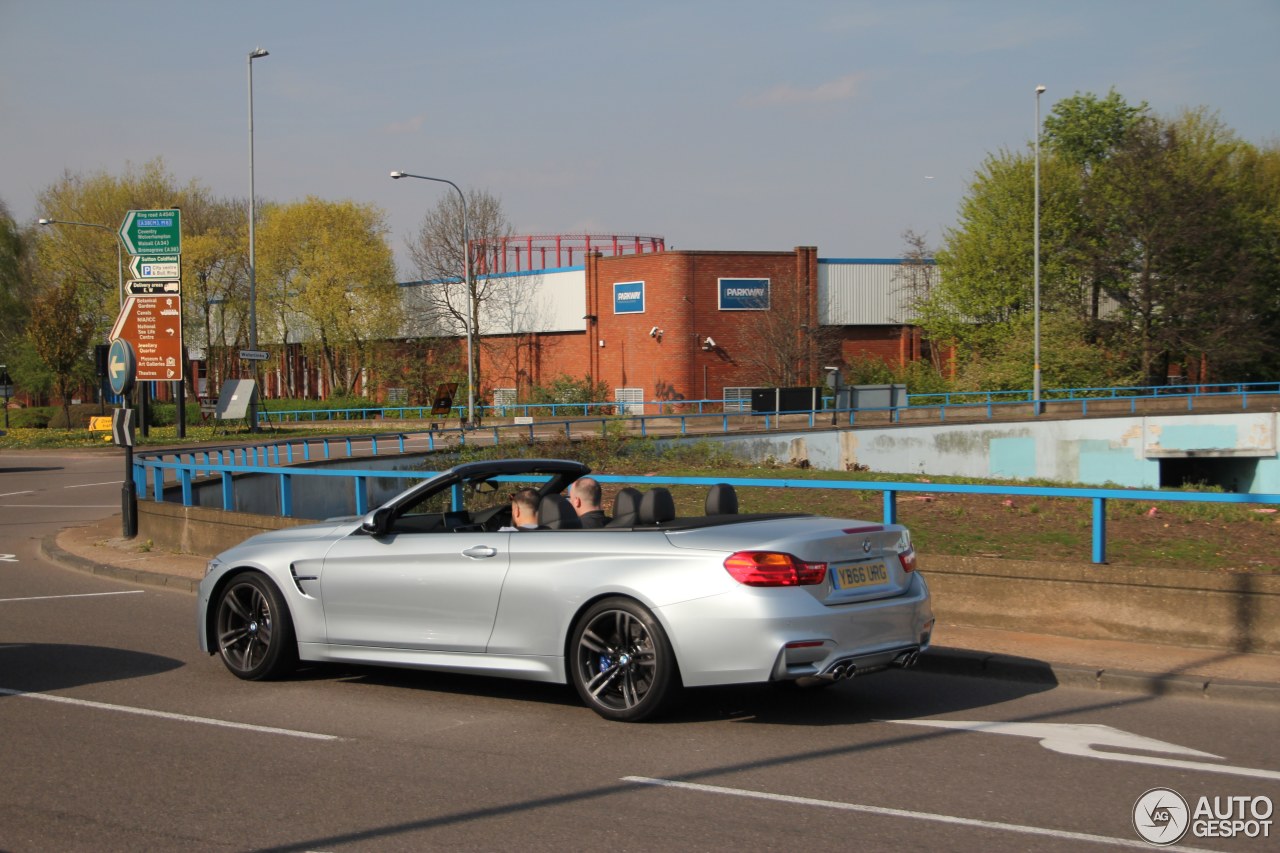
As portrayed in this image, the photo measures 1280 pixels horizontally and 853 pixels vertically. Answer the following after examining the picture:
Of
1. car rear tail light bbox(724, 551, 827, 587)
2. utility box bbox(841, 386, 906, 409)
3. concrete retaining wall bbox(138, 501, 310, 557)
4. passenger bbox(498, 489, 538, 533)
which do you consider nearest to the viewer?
car rear tail light bbox(724, 551, 827, 587)

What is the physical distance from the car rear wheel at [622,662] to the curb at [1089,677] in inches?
104

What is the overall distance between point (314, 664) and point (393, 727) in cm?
196

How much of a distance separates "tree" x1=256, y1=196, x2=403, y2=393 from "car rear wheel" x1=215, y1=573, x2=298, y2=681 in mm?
62192

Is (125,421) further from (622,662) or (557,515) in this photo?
(622,662)

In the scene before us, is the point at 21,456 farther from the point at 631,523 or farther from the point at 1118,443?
the point at 631,523

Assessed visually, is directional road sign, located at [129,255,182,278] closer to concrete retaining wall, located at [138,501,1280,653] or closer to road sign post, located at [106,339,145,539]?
road sign post, located at [106,339,145,539]

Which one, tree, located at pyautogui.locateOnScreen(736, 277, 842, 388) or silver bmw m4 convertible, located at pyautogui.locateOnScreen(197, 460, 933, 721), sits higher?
tree, located at pyautogui.locateOnScreen(736, 277, 842, 388)

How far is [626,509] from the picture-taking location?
7.65 m

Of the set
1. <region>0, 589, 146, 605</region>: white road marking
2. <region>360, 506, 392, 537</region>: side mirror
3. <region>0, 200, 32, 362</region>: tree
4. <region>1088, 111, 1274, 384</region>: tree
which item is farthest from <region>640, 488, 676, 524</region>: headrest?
<region>0, 200, 32, 362</region>: tree

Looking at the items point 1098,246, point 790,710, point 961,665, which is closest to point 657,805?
point 790,710

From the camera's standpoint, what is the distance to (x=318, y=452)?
103 ft

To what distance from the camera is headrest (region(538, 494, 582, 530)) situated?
7699 millimetres

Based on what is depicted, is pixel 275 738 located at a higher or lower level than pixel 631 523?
lower

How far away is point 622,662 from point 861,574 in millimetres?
1435
